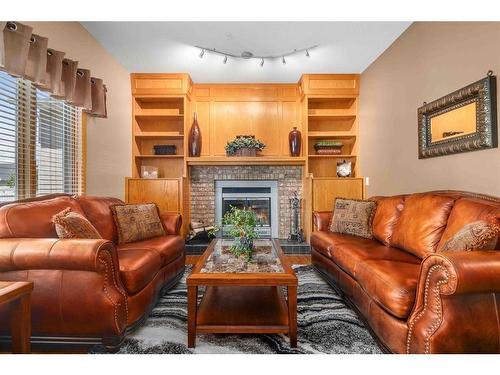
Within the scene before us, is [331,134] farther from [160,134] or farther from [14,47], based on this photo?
[14,47]

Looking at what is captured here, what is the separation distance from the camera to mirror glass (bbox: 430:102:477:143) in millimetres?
2165

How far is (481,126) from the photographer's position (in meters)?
2.04

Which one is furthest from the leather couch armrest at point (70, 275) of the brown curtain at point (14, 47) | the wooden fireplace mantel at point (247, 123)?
the wooden fireplace mantel at point (247, 123)

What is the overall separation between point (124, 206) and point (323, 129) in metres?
3.41

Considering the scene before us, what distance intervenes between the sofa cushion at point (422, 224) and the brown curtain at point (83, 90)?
10.8 feet

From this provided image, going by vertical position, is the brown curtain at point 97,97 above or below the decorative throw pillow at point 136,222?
above

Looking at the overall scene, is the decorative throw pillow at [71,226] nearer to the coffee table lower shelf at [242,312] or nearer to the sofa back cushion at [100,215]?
the sofa back cushion at [100,215]

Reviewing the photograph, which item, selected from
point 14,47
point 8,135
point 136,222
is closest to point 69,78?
point 14,47

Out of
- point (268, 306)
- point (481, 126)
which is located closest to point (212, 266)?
point (268, 306)

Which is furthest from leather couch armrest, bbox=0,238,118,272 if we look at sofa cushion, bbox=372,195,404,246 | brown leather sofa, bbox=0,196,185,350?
sofa cushion, bbox=372,195,404,246

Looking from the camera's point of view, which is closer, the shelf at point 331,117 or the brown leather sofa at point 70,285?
the brown leather sofa at point 70,285

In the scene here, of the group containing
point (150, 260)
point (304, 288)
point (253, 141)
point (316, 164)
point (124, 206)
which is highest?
point (253, 141)

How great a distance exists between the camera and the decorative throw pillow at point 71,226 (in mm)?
1734
